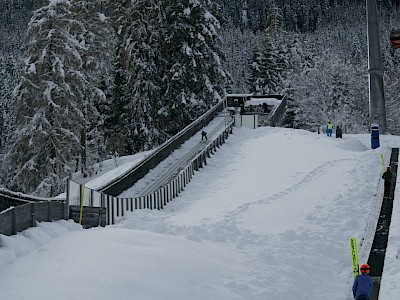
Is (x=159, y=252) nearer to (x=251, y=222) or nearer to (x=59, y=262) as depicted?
(x=59, y=262)

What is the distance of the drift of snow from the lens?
447 inches

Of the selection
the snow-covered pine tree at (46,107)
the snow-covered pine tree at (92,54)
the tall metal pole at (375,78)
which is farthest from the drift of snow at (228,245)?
the snow-covered pine tree at (92,54)

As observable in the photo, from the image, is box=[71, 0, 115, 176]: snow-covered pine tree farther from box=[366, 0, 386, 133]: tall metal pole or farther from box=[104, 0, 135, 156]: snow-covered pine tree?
box=[366, 0, 386, 133]: tall metal pole

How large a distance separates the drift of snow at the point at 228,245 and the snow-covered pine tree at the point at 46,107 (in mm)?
12517

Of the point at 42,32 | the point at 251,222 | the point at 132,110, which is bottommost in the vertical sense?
the point at 251,222

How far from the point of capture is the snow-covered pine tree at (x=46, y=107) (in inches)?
1425

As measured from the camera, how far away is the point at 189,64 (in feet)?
153

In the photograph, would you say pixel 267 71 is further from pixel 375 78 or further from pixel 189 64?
pixel 375 78

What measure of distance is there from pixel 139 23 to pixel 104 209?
104 ft

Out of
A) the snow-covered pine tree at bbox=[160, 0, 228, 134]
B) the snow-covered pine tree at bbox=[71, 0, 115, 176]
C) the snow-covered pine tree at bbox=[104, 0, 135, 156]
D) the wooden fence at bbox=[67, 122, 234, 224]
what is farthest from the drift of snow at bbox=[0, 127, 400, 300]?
the snow-covered pine tree at bbox=[104, 0, 135, 156]

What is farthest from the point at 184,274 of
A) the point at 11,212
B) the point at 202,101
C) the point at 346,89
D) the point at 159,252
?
the point at 346,89

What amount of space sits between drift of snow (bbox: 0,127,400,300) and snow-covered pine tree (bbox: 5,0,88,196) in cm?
1252

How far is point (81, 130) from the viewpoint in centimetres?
4150

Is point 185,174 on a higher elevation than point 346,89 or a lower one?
lower
